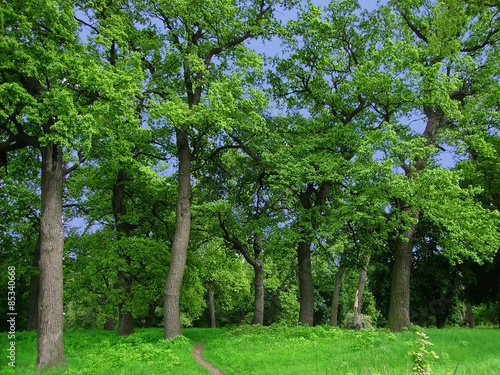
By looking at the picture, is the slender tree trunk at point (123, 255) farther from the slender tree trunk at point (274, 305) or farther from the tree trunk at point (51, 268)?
the slender tree trunk at point (274, 305)

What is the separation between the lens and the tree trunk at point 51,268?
10.8m

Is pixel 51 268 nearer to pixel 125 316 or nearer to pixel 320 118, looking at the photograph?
pixel 125 316

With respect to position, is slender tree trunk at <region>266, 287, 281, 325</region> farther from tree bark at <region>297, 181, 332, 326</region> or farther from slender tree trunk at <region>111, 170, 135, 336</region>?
slender tree trunk at <region>111, 170, 135, 336</region>

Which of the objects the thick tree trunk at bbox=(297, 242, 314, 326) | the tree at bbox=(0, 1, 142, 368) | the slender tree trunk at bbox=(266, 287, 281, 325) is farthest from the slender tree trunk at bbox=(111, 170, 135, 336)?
the slender tree trunk at bbox=(266, 287, 281, 325)

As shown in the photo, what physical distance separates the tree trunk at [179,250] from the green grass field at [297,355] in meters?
1.11

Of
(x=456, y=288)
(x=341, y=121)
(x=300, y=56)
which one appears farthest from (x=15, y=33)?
(x=456, y=288)

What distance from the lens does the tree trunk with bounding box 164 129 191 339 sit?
47.3ft

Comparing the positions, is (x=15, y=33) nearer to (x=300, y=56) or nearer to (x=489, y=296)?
(x=300, y=56)

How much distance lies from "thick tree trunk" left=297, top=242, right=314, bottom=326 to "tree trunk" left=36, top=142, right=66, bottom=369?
34.9 ft

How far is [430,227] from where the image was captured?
57.3 feet

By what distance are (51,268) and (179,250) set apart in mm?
5006

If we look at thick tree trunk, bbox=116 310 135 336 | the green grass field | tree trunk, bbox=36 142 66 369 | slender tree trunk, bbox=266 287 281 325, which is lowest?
slender tree trunk, bbox=266 287 281 325

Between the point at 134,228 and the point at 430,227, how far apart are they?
601 inches

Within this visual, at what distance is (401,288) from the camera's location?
15.9 metres
